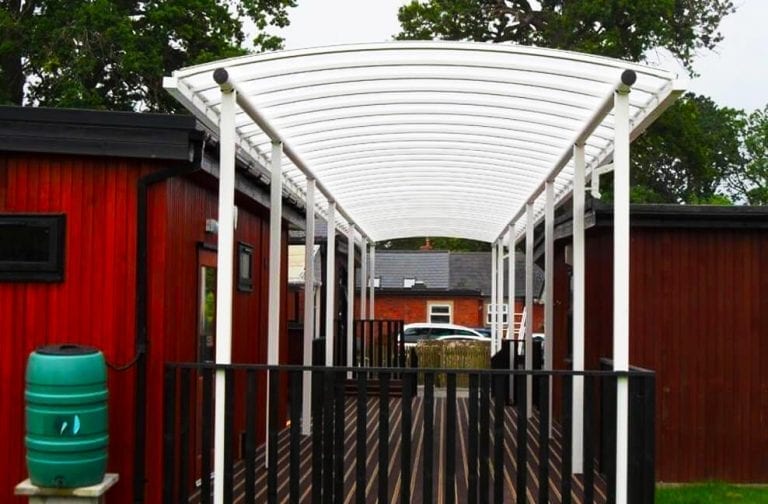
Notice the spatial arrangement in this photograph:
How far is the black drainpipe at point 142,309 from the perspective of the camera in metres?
6.29

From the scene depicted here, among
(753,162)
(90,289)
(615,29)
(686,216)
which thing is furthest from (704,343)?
(753,162)

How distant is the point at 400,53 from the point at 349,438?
4198 millimetres

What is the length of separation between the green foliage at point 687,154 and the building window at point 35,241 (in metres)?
22.8

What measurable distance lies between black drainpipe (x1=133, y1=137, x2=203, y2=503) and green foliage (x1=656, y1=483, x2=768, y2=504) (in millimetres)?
4557

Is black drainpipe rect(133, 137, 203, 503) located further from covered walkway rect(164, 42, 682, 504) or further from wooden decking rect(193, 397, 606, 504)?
wooden decking rect(193, 397, 606, 504)

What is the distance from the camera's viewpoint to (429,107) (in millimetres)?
7984

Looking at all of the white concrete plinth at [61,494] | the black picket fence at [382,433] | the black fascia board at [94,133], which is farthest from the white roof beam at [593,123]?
the white concrete plinth at [61,494]

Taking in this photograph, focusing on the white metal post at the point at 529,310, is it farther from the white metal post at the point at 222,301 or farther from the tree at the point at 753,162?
the tree at the point at 753,162

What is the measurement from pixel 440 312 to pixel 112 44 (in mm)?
18282

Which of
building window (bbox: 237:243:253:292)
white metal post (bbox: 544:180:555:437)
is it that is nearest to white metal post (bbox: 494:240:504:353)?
white metal post (bbox: 544:180:555:437)

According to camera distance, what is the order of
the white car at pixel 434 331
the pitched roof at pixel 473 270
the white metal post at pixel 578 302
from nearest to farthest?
the white metal post at pixel 578 302 < the white car at pixel 434 331 < the pitched roof at pixel 473 270

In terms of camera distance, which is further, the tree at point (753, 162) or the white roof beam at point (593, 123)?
the tree at point (753, 162)

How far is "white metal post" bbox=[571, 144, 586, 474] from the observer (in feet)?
25.0

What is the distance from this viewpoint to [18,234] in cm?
643
